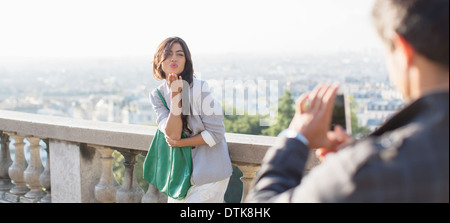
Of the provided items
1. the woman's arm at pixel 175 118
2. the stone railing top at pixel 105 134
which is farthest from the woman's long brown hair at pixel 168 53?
the stone railing top at pixel 105 134

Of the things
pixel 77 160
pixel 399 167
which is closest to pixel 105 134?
pixel 77 160

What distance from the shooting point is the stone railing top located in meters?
3.62

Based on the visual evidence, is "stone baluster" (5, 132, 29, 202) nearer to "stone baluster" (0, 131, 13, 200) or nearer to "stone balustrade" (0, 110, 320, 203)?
"stone balustrade" (0, 110, 320, 203)

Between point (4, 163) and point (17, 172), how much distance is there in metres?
0.27

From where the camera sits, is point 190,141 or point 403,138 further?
point 190,141

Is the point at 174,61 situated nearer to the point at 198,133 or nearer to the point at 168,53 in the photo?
the point at 168,53

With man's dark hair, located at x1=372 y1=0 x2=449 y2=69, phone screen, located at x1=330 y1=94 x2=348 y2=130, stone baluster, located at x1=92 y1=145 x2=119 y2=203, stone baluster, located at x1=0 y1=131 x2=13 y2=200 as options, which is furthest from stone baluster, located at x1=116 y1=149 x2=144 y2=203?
man's dark hair, located at x1=372 y1=0 x2=449 y2=69

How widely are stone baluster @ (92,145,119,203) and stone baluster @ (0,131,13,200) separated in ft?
3.72

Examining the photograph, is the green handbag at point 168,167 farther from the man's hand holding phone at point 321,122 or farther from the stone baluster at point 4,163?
the man's hand holding phone at point 321,122

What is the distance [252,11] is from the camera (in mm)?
128250

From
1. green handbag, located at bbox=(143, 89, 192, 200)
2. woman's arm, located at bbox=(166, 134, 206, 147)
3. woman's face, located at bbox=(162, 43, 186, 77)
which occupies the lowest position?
green handbag, located at bbox=(143, 89, 192, 200)

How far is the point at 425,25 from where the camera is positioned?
1191 millimetres

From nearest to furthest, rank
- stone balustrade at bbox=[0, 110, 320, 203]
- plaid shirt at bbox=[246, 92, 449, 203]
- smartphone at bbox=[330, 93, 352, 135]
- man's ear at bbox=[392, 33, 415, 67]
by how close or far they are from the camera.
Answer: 1. plaid shirt at bbox=[246, 92, 449, 203]
2. man's ear at bbox=[392, 33, 415, 67]
3. smartphone at bbox=[330, 93, 352, 135]
4. stone balustrade at bbox=[0, 110, 320, 203]
